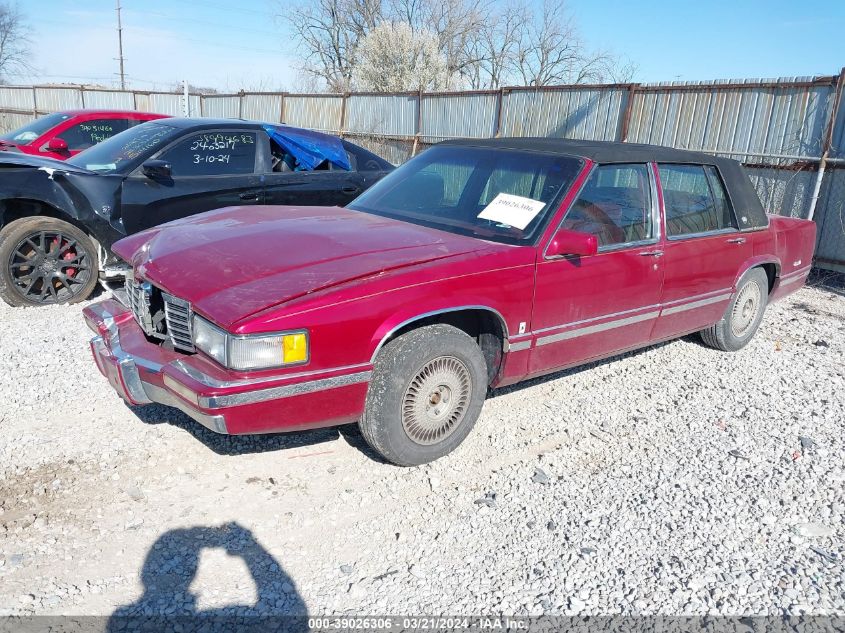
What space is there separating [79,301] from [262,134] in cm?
233

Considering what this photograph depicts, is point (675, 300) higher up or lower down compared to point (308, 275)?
lower down

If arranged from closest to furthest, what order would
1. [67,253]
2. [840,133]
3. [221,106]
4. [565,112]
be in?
1. [67,253]
2. [840,133]
3. [565,112]
4. [221,106]

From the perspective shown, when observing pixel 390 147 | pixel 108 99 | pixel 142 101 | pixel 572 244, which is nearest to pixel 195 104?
pixel 142 101

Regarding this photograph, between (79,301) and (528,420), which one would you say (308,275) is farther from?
(79,301)

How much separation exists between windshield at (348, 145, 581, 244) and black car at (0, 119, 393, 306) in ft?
7.17

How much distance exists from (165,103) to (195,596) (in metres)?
21.9

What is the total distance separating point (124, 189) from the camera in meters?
5.68

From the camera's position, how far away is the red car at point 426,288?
2.88 meters

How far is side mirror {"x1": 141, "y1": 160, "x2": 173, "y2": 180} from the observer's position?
5.64 meters

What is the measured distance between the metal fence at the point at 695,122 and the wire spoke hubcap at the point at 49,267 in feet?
25.4

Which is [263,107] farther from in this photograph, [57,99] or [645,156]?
[645,156]

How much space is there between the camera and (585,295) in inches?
152

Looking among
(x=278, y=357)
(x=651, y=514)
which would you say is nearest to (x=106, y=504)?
(x=278, y=357)

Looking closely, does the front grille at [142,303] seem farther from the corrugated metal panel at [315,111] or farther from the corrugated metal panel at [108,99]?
the corrugated metal panel at [108,99]
